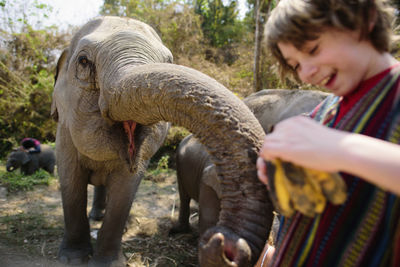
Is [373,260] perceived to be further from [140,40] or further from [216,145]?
[140,40]

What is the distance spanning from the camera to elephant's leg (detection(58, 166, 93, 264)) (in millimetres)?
3419

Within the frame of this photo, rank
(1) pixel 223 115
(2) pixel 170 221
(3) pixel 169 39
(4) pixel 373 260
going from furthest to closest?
(3) pixel 169 39 → (2) pixel 170 221 → (1) pixel 223 115 → (4) pixel 373 260

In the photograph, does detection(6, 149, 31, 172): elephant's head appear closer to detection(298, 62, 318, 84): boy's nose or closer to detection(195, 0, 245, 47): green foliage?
detection(298, 62, 318, 84): boy's nose

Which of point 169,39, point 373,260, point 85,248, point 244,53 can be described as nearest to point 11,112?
point 169,39

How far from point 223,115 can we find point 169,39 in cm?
1152

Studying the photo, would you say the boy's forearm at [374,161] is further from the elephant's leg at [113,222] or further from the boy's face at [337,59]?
the elephant's leg at [113,222]

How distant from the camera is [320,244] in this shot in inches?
44.5

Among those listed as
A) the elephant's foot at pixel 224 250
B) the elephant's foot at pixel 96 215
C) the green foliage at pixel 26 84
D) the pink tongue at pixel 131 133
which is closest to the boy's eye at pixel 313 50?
the elephant's foot at pixel 224 250

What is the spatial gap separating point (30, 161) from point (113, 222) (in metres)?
5.78

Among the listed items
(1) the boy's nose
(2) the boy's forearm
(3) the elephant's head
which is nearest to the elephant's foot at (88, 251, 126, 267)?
(1) the boy's nose

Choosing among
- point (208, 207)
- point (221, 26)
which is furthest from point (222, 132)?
point (221, 26)

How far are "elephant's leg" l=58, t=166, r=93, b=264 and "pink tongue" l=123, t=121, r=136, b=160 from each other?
0.95 m

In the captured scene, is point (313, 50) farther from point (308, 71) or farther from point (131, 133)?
point (131, 133)

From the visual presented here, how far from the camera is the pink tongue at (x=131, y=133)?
8.79 feet
